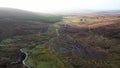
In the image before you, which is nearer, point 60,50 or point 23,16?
point 60,50

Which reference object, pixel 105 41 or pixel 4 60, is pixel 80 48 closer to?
pixel 105 41

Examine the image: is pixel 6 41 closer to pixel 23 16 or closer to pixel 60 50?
pixel 60 50

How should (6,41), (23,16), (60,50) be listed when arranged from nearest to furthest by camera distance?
(60,50)
(6,41)
(23,16)

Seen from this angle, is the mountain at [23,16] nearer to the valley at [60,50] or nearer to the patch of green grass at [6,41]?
the valley at [60,50]

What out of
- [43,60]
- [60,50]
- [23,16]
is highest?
[43,60]

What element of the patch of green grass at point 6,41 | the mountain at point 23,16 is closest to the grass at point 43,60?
the patch of green grass at point 6,41

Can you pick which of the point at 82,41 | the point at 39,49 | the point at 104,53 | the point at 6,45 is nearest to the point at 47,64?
the point at 39,49

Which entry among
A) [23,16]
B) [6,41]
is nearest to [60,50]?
[6,41]

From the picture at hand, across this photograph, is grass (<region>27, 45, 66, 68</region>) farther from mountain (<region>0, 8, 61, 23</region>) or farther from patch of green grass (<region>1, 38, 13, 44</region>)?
mountain (<region>0, 8, 61, 23</region>)

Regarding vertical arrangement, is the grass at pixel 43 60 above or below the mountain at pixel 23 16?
above

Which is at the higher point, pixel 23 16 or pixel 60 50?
pixel 60 50

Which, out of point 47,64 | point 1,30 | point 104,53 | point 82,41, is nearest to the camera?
point 47,64
